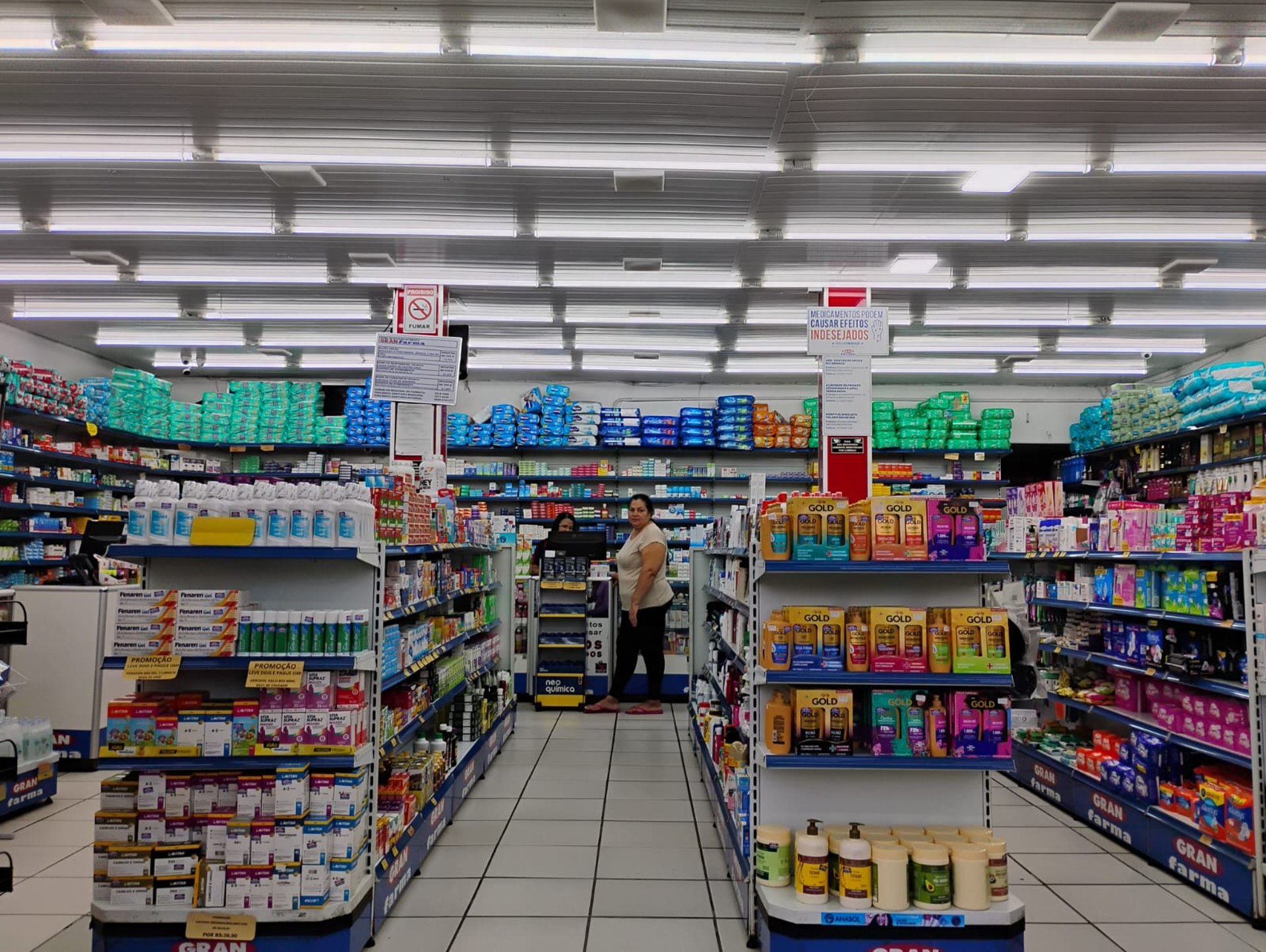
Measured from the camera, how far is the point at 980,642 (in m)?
3.11

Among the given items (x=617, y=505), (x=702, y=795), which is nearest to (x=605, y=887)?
(x=702, y=795)

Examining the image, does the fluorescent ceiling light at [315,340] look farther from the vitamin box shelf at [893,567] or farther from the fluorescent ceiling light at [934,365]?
the vitamin box shelf at [893,567]

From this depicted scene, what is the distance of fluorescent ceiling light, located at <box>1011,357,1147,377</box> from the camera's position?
1090 cm

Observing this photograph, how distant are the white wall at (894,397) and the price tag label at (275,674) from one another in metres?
9.37

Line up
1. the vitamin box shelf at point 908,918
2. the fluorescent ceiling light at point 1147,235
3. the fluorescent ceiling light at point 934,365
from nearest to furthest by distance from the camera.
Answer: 1. the vitamin box shelf at point 908,918
2. the fluorescent ceiling light at point 1147,235
3. the fluorescent ceiling light at point 934,365

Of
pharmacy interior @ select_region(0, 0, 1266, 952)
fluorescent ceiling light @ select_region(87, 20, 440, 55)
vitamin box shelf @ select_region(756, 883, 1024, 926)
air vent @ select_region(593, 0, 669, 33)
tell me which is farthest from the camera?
fluorescent ceiling light @ select_region(87, 20, 440, 55)

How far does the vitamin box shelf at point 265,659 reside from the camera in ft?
9.91

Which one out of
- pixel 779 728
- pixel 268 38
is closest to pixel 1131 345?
pixel 779 728

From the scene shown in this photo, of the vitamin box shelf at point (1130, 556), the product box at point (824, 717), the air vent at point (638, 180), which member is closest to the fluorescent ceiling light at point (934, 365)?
the vitamin box shelf at point (1130, 556)

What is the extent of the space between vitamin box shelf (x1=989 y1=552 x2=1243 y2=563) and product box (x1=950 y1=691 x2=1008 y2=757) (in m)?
0.57

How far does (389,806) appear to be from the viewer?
12.1ft

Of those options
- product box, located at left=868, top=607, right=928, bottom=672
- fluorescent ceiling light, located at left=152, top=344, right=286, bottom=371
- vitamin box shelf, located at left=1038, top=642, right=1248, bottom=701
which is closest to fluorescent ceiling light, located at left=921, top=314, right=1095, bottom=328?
vitamin box shelf, located at left=1038, top=642, right=1248, bottom=701

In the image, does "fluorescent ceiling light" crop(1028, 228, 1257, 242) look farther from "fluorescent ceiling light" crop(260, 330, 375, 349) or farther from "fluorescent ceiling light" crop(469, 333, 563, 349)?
"fluorescent ceiling light" crop(260, 330, 375, 349)

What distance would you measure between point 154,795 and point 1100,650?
5452mm
